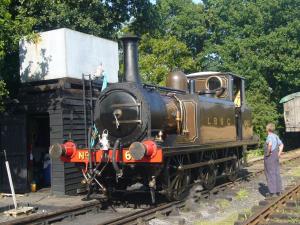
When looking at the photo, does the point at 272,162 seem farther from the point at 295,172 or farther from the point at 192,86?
the point at 295,172

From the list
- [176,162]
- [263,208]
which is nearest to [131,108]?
[176,162]

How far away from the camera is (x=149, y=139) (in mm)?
8656

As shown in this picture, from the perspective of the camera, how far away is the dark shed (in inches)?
459

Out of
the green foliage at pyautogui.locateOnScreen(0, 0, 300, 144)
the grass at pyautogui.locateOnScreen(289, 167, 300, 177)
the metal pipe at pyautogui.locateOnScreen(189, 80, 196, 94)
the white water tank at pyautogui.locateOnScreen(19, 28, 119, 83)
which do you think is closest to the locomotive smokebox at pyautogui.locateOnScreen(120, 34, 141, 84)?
the white water tank at pyautogui.locateOnScreen(19, 28, 119, 83)

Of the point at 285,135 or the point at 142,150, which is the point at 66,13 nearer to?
the point at 142,150

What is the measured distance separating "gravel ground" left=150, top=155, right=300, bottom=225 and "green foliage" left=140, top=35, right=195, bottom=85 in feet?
56.9

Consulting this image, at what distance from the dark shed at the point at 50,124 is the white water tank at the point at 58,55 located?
0.87ft

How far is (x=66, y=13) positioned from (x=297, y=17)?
21.8 metres

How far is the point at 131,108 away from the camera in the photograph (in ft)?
29.6

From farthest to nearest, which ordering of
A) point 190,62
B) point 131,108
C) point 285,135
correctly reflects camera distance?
point 285,135
point 190,62
point 131,108

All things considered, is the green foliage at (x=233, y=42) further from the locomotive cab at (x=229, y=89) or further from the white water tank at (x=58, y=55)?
the locomotive cab at (x=229, y=89)

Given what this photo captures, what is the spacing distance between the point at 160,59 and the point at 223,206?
2154 centimetres

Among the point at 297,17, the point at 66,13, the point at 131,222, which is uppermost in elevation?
the point at 297,17

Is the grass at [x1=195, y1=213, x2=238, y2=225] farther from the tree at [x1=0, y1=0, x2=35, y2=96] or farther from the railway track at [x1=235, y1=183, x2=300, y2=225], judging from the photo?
the tree at [x1=0, y1=0, x2=35, y2=96]
